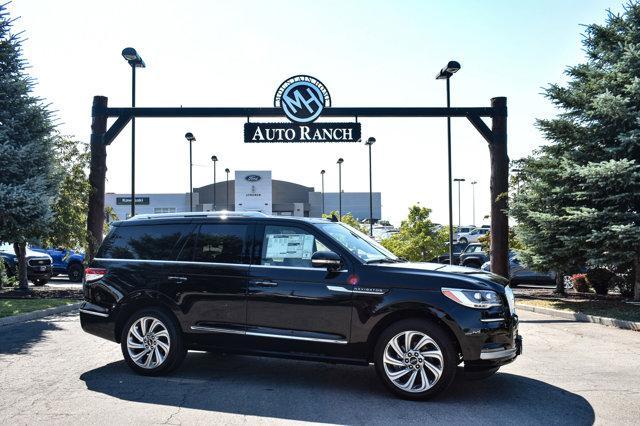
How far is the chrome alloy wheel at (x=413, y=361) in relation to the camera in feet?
19.2

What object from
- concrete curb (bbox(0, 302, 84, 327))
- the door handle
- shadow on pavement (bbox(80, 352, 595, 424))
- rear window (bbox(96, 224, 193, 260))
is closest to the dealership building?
concrete curb (bbox(0, 302, 84, 327))

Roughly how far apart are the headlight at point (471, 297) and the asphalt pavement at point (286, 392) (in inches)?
37.4

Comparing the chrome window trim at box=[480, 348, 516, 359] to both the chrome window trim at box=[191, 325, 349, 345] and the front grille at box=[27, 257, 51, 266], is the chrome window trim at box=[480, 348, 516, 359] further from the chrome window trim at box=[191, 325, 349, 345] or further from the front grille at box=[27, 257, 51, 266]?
the front grille at box=[27, 257, 51, 266]

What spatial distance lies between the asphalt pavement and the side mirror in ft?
4.31

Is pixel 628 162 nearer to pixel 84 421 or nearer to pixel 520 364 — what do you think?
pixel 520 364

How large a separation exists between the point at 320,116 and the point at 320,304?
10.7 meters

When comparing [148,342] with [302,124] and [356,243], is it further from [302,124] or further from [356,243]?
[302,124]

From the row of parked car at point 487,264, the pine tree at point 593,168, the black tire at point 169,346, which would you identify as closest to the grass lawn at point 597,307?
the pine tree at point 593,168

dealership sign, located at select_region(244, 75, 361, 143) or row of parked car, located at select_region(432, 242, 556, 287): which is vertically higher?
A: dealership sign, located at select_region(244, 75, 361, 143)

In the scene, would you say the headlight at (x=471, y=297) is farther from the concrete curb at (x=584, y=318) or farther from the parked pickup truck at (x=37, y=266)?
the parked pickup truck at (x=37, y=266)

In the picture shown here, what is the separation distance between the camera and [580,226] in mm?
13930

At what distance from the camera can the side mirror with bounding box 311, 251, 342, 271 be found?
20.1 ft

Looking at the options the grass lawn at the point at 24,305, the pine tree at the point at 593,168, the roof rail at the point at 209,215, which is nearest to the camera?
the roof rail at the point at 209,215

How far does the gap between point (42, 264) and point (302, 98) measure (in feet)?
36.8
